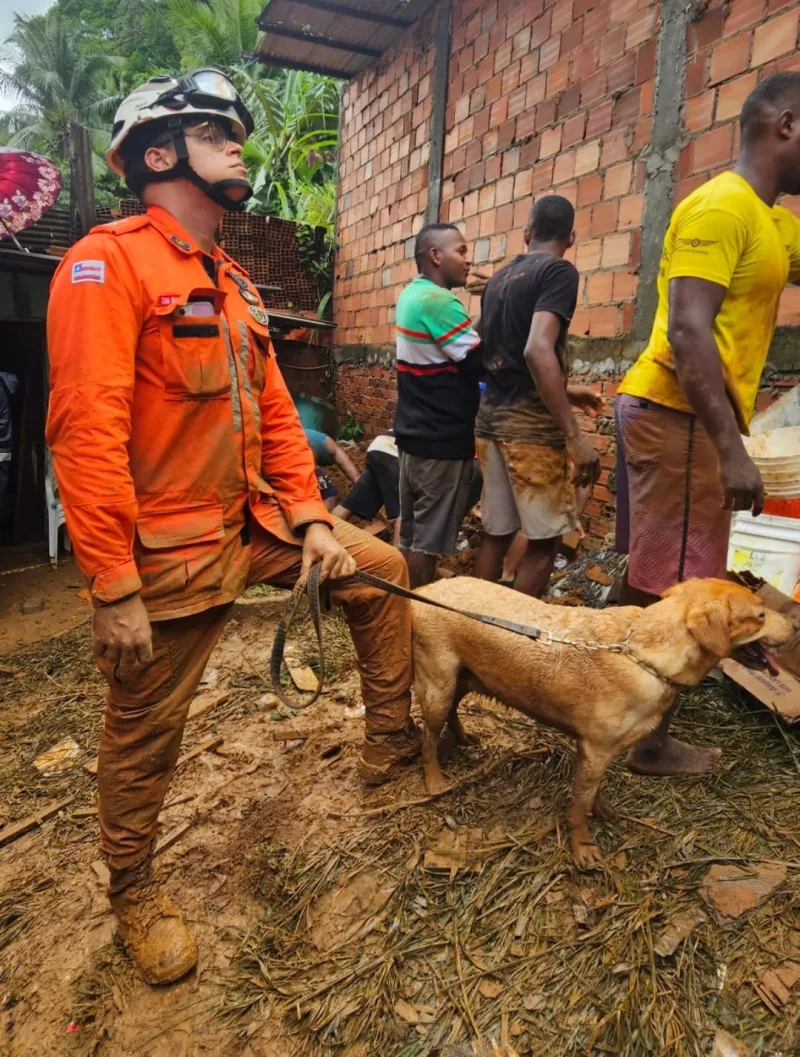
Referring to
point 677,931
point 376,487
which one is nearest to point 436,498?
point 376,487

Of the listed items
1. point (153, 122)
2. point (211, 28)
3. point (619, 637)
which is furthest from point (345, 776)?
point (211, 28)

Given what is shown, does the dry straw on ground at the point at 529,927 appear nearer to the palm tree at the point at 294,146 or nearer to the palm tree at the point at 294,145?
the palm tree at the point at 294,146

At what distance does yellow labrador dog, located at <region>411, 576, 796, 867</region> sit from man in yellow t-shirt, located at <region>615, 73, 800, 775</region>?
37cm

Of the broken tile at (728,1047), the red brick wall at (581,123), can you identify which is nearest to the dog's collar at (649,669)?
the broken tile at (728,1047)

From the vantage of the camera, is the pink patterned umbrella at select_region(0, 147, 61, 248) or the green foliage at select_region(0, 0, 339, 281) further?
the green foliage at select_region(0, 0, 339, 281)

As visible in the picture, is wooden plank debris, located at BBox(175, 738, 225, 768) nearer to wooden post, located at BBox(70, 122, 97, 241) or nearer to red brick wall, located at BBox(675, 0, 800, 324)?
red brick wall, located at BBox(675, 0, 800, 324)

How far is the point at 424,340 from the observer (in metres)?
3.84

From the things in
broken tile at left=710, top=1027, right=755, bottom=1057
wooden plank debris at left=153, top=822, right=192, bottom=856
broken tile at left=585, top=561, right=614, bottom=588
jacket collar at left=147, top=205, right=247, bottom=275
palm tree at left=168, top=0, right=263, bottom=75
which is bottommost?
wooden plank debris at left=153, top=822, right=192, bottom=856

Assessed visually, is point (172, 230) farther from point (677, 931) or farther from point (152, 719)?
point (677, 931)

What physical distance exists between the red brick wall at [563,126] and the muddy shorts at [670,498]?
2.28m

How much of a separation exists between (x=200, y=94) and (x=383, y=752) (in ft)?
7.62

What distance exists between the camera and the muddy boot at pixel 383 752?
2.65m

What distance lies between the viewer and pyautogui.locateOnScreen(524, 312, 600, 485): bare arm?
10.7ft

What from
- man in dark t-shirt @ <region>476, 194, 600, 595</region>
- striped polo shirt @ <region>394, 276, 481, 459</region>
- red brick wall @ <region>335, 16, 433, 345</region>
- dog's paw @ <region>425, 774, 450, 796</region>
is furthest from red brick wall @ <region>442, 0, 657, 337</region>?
dog's paw @ <region>425, 774, 450, 796</region>
